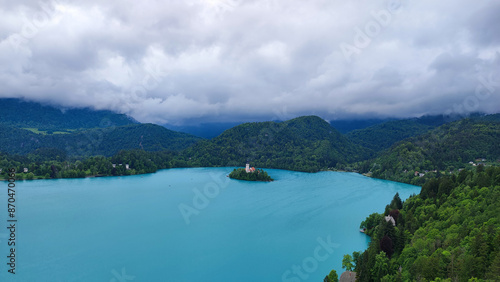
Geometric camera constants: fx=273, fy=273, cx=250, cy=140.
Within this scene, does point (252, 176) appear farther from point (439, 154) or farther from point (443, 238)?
point (443, 238)

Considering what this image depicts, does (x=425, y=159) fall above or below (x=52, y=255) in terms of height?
above

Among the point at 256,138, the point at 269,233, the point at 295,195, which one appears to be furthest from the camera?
the point at 256,138

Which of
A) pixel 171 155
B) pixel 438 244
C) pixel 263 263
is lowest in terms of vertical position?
pixel 263 263

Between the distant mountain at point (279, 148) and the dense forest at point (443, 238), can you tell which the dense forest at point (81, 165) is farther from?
the dense forest at point (443, 238)

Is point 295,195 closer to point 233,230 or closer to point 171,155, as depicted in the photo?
point 233,230

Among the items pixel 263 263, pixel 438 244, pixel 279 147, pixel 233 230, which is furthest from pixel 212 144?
pixel 438 244

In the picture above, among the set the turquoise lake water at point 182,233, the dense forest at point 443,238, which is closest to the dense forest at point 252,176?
the turquoise lake water at point 182,233
